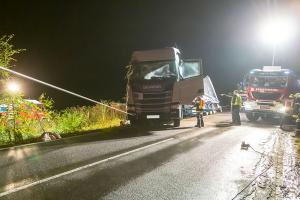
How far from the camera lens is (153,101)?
1521cm

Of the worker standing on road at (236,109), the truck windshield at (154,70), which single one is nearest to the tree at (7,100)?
the truck windshield at (154,70)

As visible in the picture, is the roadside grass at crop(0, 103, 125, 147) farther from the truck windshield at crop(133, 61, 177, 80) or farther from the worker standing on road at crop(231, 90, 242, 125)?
the worker standing on road at crop(231, 90, 242, 125)

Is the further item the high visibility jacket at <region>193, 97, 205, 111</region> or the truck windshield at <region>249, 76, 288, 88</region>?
the truck windshield at <region>249, 76, 288, 88</region>

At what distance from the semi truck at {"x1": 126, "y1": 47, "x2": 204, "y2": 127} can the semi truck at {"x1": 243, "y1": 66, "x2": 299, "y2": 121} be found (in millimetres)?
5095

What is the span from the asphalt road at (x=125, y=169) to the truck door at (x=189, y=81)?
4.65m

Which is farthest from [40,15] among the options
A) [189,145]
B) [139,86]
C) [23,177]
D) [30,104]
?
[23,177]

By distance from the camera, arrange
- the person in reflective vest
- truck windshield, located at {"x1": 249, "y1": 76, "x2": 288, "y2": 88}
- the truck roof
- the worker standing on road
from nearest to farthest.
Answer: the truck roof, the person in reflective vest, the worker standing on road, truck windshield, located at {"x1": 249, "y1": 76, "x2": 288, "y2": 88}

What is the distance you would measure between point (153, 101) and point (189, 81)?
5.92ft

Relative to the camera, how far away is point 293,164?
25.8 feet

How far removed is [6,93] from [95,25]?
36438mm

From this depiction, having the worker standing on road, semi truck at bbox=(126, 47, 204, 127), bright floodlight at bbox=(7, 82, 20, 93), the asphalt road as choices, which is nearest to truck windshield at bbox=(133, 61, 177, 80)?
semi truck at bbox=(126, 47, 204, 127)

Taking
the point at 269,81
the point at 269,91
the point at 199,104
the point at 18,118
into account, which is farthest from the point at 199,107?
the point at 18,118

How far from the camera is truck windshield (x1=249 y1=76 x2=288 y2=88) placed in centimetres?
1923

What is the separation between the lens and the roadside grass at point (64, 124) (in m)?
11.1
